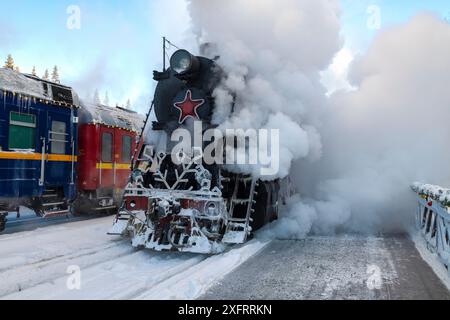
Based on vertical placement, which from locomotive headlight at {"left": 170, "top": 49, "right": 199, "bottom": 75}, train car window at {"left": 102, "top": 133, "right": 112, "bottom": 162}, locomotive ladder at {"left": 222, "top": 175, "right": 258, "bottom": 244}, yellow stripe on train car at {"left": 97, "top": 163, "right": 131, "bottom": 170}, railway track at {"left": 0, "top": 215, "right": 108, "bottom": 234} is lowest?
railway track at {"left": 0, "top": 215, "right": 108, "bottom": 234}

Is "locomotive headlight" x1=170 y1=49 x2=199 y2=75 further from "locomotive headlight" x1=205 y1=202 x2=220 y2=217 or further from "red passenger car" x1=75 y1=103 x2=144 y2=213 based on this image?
"red passenger car" x1=75 y1=103 x2=144 y2=213

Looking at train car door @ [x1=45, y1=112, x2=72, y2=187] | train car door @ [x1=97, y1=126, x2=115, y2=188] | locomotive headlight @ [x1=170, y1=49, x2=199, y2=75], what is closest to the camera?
locomotive headlight @ [x1=170, y1=49, x2=199, y2=75]

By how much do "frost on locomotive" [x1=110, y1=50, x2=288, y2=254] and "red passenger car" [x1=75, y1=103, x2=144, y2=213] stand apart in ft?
10.8

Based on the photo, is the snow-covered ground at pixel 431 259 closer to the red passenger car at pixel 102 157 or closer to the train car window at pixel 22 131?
the red passenger car at pixel 102 157

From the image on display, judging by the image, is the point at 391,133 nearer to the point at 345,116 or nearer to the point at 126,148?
the point at 345,116

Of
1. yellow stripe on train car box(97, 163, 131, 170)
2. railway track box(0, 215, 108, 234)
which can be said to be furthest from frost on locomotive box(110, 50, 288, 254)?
yellow stripe on train car box(97, 163, 131, 170)

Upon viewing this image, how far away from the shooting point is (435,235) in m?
6.16

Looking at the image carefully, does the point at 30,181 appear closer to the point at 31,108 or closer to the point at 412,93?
the point at 31,108

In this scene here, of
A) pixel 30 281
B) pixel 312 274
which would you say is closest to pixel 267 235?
pixel 312 274

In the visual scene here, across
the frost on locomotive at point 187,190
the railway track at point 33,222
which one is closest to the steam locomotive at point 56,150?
the railway track at point 33,222

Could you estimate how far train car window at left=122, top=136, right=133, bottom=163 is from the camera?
11.9 metres

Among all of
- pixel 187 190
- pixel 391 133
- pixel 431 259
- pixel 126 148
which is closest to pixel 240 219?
pixel 187 190
